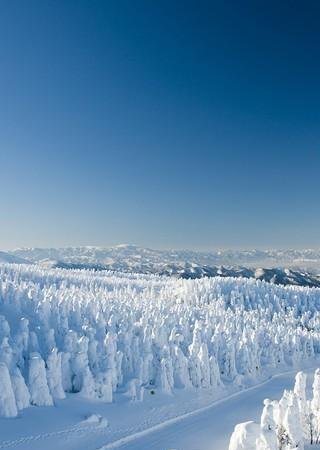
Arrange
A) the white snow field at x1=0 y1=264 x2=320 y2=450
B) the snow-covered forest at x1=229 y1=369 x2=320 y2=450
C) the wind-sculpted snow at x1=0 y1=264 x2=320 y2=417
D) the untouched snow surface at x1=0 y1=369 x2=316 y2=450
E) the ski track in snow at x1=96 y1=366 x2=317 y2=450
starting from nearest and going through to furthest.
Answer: the snow-covered forest at x1=229 y1=369 x2=320 y2=450 < the untouched snow surface at x1=0 y1=369 x2=316 y2=450 < the ski track in snow at x1=96 y1=366 x2=317 y2=450 < the white snow field at x1=0 y1=264 x2=320 y2=450 < the wind-sculpted snow at x1=0 y1=264 x2=320 y2=417

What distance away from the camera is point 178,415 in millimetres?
56750

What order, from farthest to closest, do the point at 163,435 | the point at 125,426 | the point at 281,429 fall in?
the point at 125,426, the point at 163,435, the point at 281,429

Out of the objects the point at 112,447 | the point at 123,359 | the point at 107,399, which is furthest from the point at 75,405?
the point at 123,359

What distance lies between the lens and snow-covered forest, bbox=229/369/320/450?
30.0 metres

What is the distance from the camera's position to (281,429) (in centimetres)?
3064

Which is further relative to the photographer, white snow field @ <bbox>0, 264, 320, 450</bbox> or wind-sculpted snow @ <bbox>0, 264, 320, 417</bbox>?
wind-sculpted snow @ <bbox>0, 264, 320, 417</bbox>

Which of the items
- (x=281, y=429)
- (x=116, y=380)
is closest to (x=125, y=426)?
(x=116, y=380)

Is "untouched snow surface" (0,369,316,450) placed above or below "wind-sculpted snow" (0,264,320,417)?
below

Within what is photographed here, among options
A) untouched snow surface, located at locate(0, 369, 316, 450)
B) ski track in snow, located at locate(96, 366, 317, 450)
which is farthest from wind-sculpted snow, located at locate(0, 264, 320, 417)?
ski track in snow, located at locate(96, 366, 317, 450)

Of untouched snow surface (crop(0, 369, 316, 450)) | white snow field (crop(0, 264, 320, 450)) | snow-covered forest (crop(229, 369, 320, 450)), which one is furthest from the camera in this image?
white snow field (crop(0, 264, 320, 450))

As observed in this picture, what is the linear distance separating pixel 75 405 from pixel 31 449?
11.5m

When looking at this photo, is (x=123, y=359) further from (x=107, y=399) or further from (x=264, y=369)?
(x=264, y=369)

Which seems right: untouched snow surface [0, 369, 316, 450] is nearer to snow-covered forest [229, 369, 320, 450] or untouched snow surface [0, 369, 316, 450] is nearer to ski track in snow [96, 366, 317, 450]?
ski track in snow [96, 366, 317, 450]

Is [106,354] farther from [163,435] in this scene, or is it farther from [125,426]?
[163,435]
